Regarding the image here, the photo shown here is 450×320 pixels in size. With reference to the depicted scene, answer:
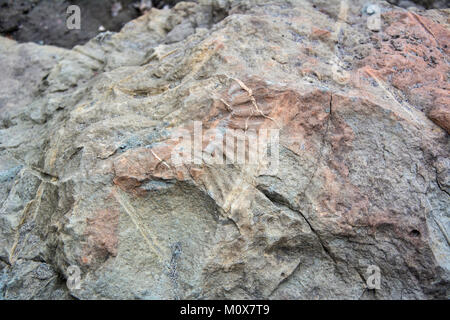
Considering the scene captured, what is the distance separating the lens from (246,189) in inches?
100

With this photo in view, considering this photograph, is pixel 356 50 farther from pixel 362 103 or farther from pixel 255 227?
pixel 255 227

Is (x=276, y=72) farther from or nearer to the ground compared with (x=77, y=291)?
farther from the ground

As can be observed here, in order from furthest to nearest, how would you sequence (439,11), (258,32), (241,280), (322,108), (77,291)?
(439,11) → (258,32) → (322,108) → (241,280) → (77,291)

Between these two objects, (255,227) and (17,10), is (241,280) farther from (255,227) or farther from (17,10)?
(17,10)

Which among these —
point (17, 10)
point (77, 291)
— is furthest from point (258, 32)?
point (17, 10)

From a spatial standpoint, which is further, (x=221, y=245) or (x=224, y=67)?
(x=224, y=67)

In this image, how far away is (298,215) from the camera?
2570mm

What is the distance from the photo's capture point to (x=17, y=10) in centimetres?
530

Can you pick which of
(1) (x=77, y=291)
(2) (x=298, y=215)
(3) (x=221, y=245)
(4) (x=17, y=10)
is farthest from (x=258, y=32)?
(4) (x=17, y=10)

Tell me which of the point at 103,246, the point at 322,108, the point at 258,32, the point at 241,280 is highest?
the point at 258,32

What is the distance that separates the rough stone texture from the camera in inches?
98.3

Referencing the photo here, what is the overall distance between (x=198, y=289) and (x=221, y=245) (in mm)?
296

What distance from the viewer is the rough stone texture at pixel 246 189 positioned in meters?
2.50

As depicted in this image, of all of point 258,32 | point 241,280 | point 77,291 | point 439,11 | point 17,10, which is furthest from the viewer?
point 17,10
